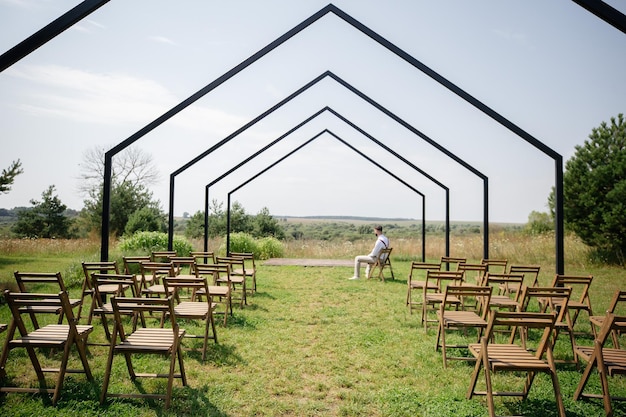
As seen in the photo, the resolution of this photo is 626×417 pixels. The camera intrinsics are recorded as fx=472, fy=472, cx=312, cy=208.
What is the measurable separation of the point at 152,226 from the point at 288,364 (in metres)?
21.6

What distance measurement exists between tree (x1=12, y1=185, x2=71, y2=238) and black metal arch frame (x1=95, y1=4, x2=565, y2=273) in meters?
23.3

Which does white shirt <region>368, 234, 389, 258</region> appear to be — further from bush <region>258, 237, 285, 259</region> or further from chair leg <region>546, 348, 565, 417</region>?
chair leg <region>546, 348, 565, 417</region>

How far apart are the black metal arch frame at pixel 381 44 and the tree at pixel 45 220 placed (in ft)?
76.4

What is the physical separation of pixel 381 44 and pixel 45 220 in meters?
→ 27.4

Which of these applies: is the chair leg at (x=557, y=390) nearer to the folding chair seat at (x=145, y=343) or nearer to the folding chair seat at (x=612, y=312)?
the folding chair seat at (x=612, y=312)

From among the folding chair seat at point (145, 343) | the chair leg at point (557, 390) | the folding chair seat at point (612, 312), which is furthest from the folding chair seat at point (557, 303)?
the folding chair seat at point (145, 343)

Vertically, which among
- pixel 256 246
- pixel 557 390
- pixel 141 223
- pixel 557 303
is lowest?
pixel 557 390

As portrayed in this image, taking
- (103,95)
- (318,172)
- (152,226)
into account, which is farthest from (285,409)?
(318,172)

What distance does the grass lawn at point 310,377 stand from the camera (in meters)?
3.99

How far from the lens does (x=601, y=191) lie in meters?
18.8

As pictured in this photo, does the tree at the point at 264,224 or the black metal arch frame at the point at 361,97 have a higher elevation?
the black metal arch frame at the point at 361,97

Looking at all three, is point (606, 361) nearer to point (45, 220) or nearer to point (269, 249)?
point (269, 249)

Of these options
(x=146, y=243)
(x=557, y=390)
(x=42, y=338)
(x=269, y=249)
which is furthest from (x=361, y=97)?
(x=269, y=249)

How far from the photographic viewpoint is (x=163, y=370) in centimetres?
494
